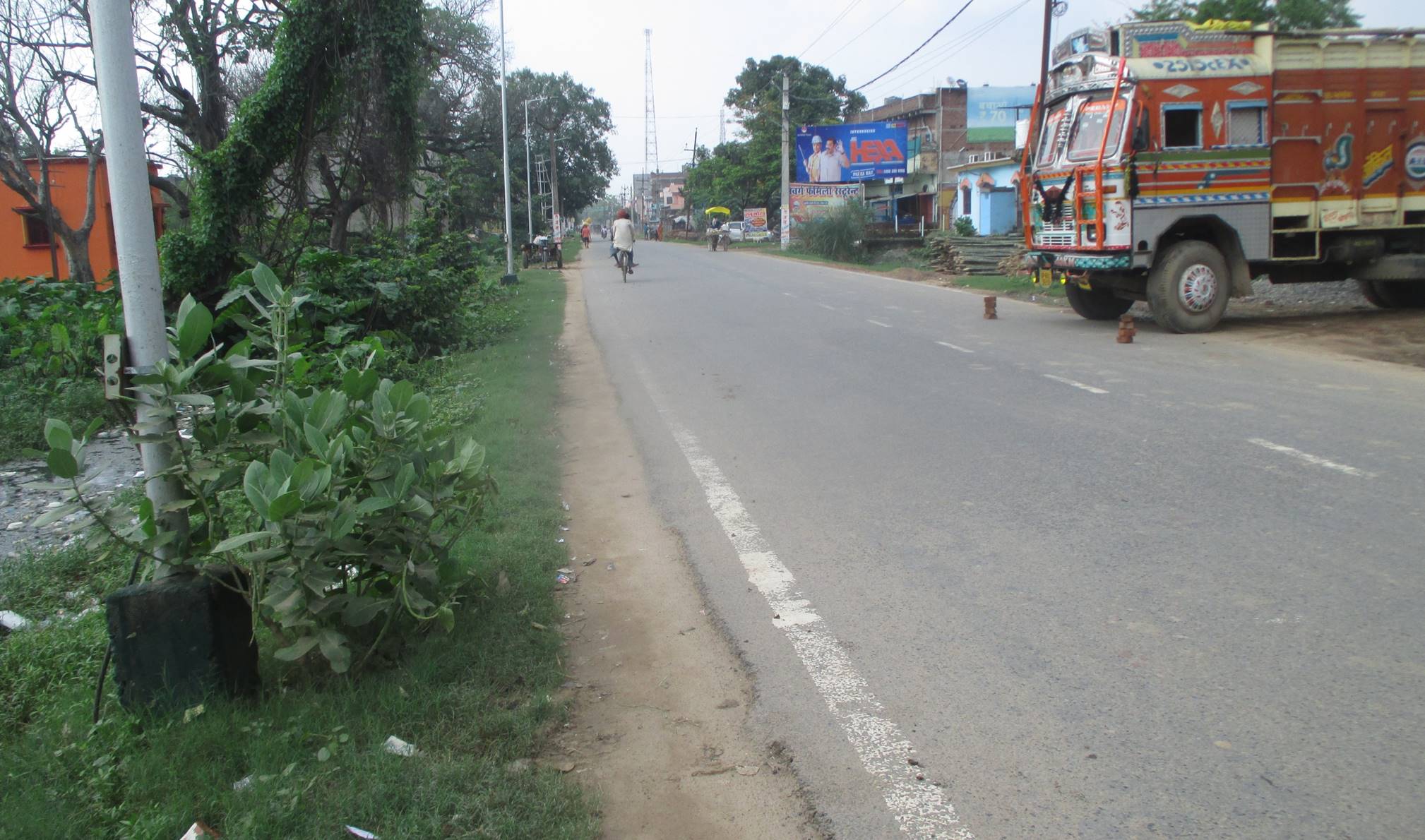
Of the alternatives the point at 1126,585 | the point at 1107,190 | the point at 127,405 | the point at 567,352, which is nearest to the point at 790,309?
the point at 567,352

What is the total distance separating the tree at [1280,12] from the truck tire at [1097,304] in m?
9.18

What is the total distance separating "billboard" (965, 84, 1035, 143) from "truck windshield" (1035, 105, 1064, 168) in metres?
44.6

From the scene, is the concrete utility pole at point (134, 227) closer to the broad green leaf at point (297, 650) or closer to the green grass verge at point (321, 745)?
the broad green leaf at point (297, 650)

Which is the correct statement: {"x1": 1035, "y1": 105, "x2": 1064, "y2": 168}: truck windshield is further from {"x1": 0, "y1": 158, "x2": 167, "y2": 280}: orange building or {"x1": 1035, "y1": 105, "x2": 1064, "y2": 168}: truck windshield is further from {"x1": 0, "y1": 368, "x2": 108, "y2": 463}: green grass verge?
{"x1": 0, "y1": 158, "x2": 167, "y2": 280}: orange building

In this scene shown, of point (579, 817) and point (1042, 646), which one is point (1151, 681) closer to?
point (1042, 646)

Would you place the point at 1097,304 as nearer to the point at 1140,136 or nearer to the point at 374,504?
the point at 1140,136

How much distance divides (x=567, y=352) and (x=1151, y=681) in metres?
11.0

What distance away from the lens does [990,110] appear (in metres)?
56.4

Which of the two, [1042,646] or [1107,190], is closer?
[1042,646]

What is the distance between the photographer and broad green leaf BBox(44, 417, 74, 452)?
11.0ft

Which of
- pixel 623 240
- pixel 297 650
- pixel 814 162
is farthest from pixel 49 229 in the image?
pixel 814 162

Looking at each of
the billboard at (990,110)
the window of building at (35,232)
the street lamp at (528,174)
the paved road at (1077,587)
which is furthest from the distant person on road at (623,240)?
the billboard at (990,110)

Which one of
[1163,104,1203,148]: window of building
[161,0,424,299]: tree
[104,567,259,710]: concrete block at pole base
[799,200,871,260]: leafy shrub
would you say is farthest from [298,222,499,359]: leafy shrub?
[799,200,871,260]: leafy shrub

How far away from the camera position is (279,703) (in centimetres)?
369
